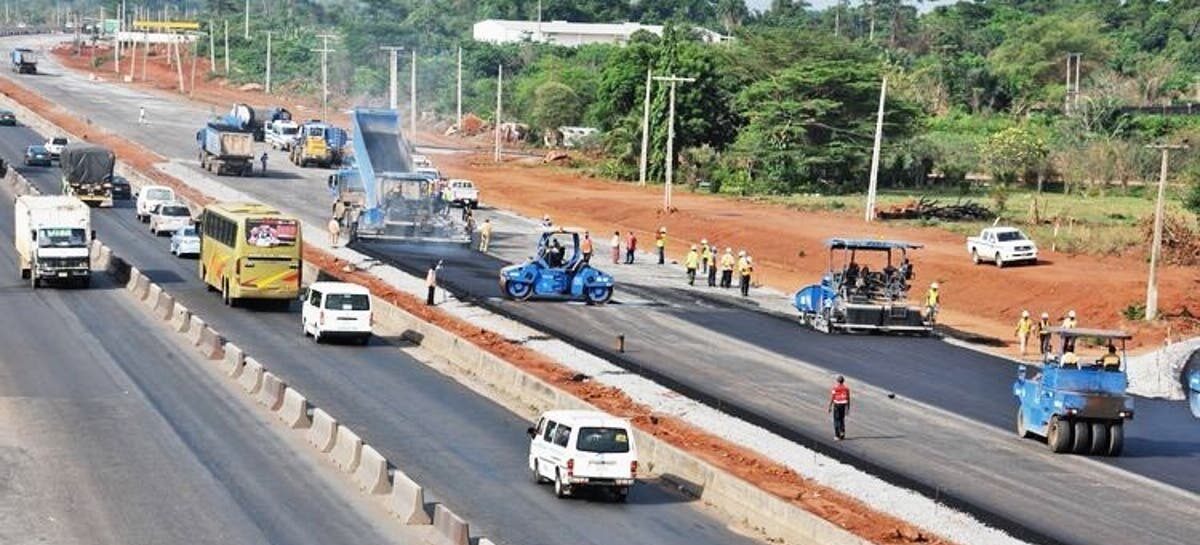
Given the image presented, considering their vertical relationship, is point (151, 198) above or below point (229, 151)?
below

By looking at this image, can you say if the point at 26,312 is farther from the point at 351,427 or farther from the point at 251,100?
the point at 251,100

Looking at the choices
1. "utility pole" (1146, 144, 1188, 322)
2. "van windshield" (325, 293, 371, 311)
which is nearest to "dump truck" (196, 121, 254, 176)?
"van windshield" (325, 293, 371, 311)

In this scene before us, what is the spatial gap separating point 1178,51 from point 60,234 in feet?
484

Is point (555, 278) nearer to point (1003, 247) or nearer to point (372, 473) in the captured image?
point (1003, 247)

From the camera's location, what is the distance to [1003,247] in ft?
242

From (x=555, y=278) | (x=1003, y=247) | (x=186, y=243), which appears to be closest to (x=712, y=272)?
(x=555, y=278)

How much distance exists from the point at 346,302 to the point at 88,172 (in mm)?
38993

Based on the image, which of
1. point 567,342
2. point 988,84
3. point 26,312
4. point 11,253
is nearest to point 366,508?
point 567,342

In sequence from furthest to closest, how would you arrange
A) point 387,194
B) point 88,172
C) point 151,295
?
point 88,172 → point 387,194 → point 151,295

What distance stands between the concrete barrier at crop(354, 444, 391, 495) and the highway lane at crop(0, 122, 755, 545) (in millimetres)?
1184

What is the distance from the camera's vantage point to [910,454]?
40.1 m

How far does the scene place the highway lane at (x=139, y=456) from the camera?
31484 millimetres

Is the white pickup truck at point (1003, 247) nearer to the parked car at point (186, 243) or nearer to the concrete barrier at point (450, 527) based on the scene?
the parked car at point (186, 243)

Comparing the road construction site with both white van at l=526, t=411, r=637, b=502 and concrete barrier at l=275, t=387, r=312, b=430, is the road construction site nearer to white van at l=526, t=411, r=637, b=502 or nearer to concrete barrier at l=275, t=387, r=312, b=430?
white van at l=526, t=411, r=637, b=502
